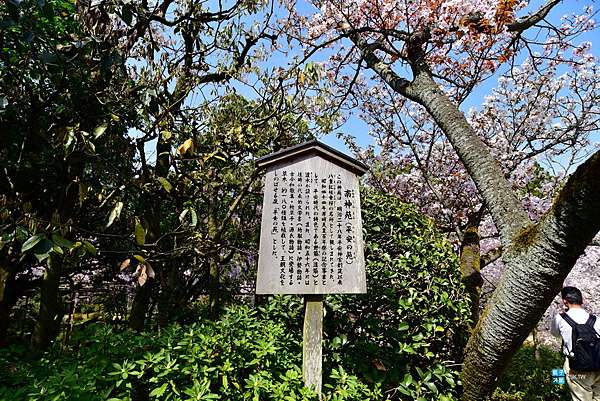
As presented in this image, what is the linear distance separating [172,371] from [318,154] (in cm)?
217

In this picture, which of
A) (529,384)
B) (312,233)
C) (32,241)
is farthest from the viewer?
(529,384)

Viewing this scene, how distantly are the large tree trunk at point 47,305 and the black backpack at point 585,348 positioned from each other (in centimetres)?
591

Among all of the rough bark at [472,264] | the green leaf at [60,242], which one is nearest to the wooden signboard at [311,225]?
the green leaf at [60,242]

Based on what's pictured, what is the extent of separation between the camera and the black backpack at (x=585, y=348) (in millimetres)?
4289

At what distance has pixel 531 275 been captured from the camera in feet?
9.83

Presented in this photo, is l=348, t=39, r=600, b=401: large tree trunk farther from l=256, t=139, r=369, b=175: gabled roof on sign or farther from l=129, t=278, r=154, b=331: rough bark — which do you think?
l=129, t=278, r=154, b=331: rough bark

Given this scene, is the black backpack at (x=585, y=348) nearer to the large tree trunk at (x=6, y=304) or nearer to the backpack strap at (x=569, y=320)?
the backpack strap at (x=569, y=320)

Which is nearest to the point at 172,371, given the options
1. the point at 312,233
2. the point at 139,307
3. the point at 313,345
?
the point at 313,345

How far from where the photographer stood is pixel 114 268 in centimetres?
698

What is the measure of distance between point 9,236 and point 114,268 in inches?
218

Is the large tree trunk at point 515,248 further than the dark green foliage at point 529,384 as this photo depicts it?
No

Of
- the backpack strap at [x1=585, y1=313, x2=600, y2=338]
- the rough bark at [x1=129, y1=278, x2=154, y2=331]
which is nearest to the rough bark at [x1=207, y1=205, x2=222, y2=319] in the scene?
the rough bark at [x1=129, y1=278, x2=154, y2=331]

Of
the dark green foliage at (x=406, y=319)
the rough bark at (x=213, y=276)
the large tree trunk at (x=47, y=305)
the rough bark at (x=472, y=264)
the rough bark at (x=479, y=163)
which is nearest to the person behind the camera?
the dark green foliage at (x=406, y=319)

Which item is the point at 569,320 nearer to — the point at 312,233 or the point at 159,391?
the point at 312,233
